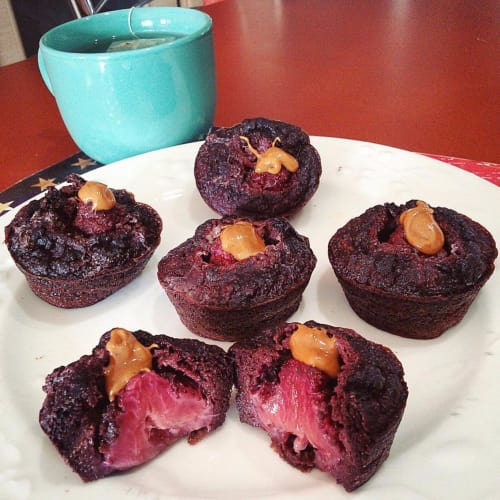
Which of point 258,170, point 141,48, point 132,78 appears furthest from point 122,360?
point 141,48

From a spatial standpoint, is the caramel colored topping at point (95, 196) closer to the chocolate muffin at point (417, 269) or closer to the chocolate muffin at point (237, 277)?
the chocolate muffin at point (237, 277)

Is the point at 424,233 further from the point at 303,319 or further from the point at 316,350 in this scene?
the point at 316,350

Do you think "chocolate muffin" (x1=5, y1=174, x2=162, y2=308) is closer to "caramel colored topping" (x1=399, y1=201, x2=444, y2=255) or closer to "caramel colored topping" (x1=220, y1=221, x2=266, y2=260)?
"caramel colored topping" (x1=220, y1=221, x2=266, y2=260)

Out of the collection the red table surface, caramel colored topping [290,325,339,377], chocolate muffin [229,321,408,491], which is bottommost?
the red table surface

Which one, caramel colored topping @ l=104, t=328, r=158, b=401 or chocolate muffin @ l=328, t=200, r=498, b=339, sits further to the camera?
chocolate muffin @ l=328, t=200, r=498, b=339

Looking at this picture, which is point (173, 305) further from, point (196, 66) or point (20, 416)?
point (196, 66)

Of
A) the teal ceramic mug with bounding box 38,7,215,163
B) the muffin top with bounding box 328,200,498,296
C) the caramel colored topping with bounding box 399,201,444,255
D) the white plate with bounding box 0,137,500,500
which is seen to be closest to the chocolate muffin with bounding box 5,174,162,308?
the white plate with bounding box 0,137,500,500

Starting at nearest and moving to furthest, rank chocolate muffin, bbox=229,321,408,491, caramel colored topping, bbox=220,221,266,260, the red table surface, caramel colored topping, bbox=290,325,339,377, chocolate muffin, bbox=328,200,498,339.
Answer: chocolate muffin, bbox=229,321,408,491 < caramel colored topping, bbox=290,325,339,377 < chocolate muffin, bbox=328,200,498,339 < caramel colored topping, bbox=220,221,266,260 < the red table surface

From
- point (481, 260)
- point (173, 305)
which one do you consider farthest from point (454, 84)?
point (173, 305)
